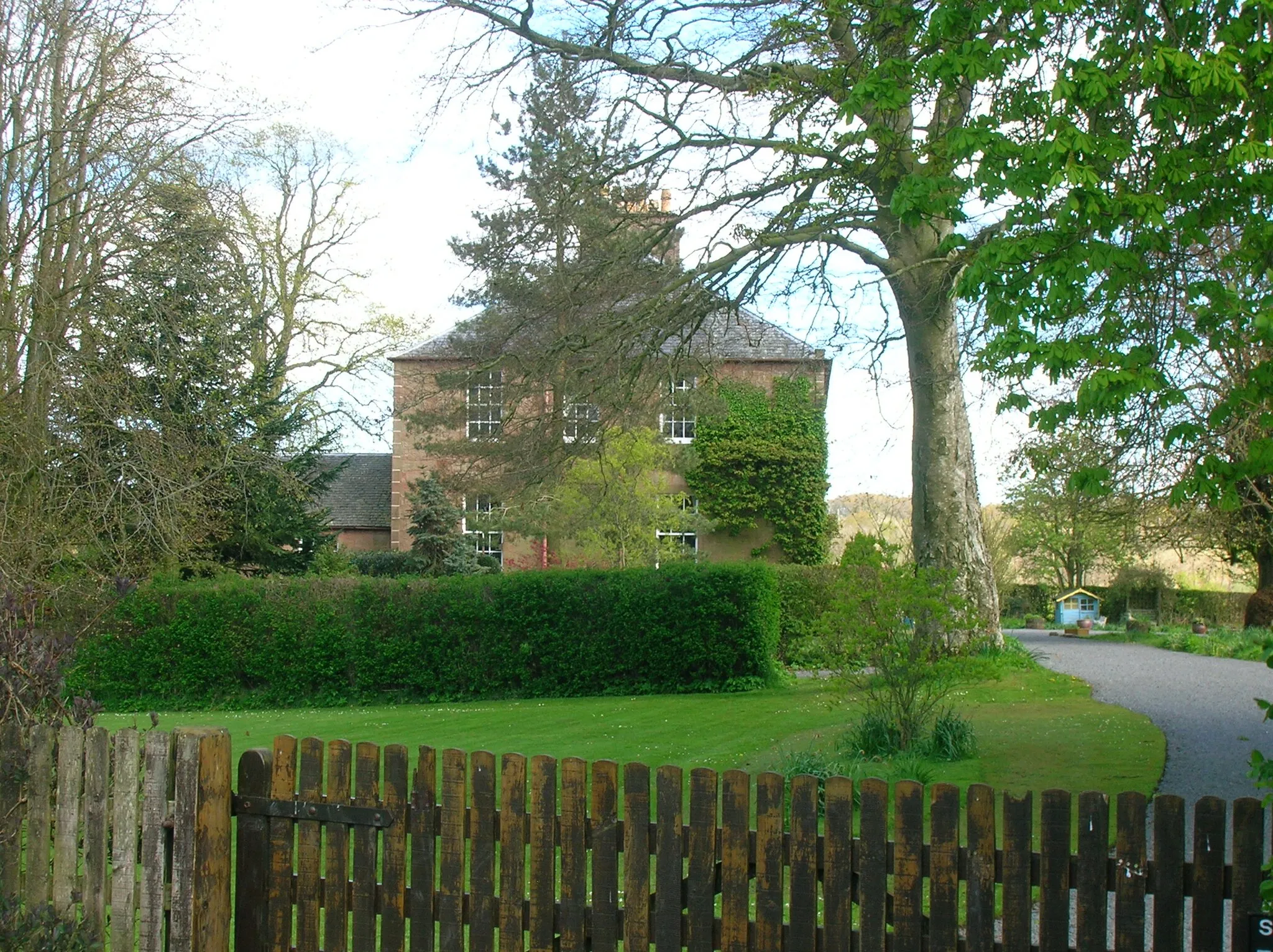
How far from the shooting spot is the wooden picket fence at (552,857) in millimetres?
3918

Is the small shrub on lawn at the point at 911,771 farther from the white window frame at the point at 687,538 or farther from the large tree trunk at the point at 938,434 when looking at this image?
the white window frame at the point at 687,538

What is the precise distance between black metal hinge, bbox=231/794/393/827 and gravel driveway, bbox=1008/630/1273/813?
7.08 m

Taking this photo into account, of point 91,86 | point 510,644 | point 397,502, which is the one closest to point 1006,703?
point 510,644

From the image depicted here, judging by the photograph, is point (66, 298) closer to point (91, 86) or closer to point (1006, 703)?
point (91, 86)

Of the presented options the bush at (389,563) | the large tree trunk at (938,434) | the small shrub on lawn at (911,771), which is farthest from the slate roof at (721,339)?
the bush at (389,563)

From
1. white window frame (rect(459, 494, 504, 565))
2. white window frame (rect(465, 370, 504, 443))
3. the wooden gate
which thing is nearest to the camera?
the wooden gate

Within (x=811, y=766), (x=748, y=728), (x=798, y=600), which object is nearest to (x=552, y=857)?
(x=811, y=766)

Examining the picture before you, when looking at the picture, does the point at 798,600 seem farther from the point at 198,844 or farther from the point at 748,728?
the point at 198,844

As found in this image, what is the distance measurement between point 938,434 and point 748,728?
622 centimetres

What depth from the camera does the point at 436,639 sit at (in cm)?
2005

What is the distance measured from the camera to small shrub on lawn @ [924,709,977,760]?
10422 millimetres

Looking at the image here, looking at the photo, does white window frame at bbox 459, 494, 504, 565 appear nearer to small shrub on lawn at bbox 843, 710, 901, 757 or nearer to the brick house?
the brick house

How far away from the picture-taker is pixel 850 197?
549 inches

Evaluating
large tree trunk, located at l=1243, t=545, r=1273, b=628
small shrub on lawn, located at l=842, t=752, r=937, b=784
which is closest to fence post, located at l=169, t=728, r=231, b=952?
small shrub on lawn, located at l=842, t=752, r=937, b=784
